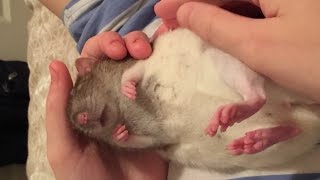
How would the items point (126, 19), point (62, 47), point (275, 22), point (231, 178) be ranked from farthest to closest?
point (62, 47), point (126, 19), point (231, 178), point (275, 22)

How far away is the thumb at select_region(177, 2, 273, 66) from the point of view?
505 mm

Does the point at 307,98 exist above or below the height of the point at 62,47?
above

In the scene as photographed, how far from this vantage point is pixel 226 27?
521mm

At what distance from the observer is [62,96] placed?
0.71 metres

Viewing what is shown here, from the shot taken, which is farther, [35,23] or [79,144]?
[35,23]

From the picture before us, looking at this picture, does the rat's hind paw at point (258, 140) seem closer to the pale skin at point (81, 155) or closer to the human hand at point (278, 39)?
the human hand at point (278, 39)

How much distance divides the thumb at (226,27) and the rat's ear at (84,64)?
162 millimetres

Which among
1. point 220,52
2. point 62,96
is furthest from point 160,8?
point 62,96

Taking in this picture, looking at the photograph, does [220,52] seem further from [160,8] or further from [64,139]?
[64,139]

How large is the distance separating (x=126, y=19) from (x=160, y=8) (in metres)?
0.22

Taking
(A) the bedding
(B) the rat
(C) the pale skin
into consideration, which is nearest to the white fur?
(B) the rat

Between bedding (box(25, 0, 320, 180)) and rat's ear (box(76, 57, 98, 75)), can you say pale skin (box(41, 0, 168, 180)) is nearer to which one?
rat's ear (box(76, 57, 98, 75))

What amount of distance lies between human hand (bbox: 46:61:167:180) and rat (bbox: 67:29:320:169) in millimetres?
47

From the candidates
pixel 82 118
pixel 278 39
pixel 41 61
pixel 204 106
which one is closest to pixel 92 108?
pixel 82 118
